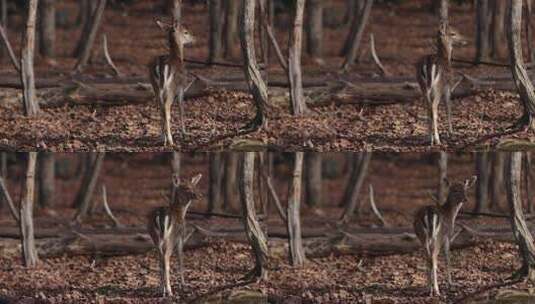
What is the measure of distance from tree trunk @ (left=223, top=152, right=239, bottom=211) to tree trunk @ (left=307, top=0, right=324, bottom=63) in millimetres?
1917

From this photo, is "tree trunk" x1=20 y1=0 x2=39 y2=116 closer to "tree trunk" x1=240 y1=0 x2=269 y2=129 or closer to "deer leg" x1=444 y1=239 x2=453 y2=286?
"tree trunk" x1=240 y1=0 x2=269 y2=129

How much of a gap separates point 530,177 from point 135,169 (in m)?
5.88

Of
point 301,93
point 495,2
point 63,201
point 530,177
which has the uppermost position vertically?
point 495,2

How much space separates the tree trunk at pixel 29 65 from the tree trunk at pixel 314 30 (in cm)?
335

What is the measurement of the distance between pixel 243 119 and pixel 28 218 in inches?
109

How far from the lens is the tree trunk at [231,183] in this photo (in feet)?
41.9

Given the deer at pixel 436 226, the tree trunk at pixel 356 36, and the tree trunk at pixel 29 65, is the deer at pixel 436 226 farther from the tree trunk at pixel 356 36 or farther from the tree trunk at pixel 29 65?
the tree trunk at pixel 29 65

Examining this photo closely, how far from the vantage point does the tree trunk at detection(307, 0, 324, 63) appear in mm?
13602

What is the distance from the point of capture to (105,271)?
12.7m

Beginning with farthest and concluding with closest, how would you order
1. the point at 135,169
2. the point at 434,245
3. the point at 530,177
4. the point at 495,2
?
the point at 135,169
the point at 495,2
the point at 530,177
the point at 434,245

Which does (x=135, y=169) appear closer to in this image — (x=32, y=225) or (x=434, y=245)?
(x=32, y=225)

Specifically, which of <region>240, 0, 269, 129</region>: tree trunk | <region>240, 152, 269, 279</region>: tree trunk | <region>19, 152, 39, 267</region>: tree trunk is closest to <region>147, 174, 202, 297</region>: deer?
<region>240, 152, 269, 279</region>: tree trunk

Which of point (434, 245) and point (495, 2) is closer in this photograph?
point (434, 245)

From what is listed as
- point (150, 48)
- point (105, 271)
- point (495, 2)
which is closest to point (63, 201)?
point (150, 48)
